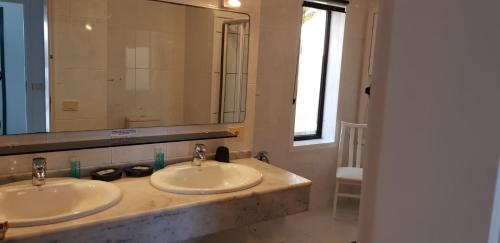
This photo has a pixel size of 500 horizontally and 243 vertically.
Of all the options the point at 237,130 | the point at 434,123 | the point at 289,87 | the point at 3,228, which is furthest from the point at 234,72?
the point at 434,123

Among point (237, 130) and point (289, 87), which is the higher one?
point (289, 87)

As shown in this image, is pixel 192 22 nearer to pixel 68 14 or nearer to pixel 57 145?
pixel 68 14

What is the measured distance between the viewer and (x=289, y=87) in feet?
9.82

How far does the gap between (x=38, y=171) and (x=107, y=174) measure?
1.01 ft

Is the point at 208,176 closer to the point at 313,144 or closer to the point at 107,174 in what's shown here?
the point at 107,174

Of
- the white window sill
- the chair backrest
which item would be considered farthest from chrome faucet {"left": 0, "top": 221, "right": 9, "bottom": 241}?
the chair backrest

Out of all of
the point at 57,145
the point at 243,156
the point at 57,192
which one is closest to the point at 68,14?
the point at 57,145

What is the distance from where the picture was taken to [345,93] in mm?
3357

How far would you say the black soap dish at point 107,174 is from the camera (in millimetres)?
1804

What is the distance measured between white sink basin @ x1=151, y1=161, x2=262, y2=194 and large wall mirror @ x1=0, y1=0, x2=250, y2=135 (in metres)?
0.27

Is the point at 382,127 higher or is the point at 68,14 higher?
the point at 68,14

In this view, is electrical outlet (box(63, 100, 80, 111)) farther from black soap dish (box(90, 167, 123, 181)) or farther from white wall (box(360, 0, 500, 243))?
white wall (box(360, 0, 500, 243))

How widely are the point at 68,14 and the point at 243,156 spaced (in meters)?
1.26

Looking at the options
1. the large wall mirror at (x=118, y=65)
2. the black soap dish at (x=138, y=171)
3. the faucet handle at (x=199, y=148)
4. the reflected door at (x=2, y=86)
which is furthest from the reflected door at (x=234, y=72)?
→ the reflected door at (x=2, y=86)
